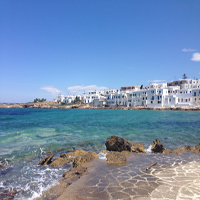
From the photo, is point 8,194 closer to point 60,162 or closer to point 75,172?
point 75,172

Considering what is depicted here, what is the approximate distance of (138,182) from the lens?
22.5 ft

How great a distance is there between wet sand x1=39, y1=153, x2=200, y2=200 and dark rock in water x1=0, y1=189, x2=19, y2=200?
2236mm

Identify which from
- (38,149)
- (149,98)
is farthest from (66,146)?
(149,98)

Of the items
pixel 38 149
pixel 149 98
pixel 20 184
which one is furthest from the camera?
pixel 149 98

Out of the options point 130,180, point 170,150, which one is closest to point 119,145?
point 170,150

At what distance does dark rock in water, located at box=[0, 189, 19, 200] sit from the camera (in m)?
6.61

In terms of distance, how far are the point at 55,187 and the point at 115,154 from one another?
14.0 ft

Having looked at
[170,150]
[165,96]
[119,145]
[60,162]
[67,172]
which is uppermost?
[165,96]

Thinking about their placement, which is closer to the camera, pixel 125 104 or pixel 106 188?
pixel 106 188

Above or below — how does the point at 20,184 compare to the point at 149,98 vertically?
below

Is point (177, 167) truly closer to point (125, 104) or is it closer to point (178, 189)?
point (178, 189)

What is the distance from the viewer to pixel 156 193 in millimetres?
5930

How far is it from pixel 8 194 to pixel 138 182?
17.5 ft

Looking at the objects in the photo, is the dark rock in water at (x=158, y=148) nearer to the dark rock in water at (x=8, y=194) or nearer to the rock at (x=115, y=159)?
the rock at (x=115, y=159)
